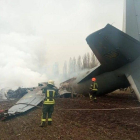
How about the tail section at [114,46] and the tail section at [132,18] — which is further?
the tail section at [132,18]

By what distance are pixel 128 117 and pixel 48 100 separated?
13.0ft

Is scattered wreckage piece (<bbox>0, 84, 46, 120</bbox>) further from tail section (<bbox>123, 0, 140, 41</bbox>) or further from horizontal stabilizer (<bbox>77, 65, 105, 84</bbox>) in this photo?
tail section (<bbox>123, 0, 140, 41</bbox>)

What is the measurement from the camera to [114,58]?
12.7m

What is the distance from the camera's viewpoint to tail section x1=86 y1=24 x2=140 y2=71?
36.0ft

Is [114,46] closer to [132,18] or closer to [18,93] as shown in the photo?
[132,18]

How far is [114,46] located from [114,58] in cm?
130

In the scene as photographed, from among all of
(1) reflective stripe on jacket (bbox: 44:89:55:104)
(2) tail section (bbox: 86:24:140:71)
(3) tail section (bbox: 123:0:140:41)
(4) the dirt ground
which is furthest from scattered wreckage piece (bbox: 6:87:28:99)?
(3) tail section (bbox: 123:0:140:41)

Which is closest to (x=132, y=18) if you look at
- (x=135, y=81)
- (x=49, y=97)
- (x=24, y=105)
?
(x=135, y=81)

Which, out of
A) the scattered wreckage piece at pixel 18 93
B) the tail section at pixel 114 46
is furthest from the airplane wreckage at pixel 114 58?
the scattered wreckage piece at pixel 18 93

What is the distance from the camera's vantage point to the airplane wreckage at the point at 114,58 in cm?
1110

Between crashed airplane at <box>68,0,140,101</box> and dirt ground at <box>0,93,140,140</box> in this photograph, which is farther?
crashed airplane at <box>68,0,140,101</box>

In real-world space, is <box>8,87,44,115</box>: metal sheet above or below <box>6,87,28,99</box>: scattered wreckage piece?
below

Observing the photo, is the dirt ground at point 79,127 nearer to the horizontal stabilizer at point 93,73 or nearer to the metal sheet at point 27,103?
the metal sheet at point 27,103

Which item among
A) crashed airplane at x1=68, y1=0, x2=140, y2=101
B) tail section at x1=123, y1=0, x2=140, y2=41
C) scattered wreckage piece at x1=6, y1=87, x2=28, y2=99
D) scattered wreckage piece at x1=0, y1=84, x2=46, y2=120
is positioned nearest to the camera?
scattered wreckage piece at x1=0, y1=84, x2=46, y2=120
